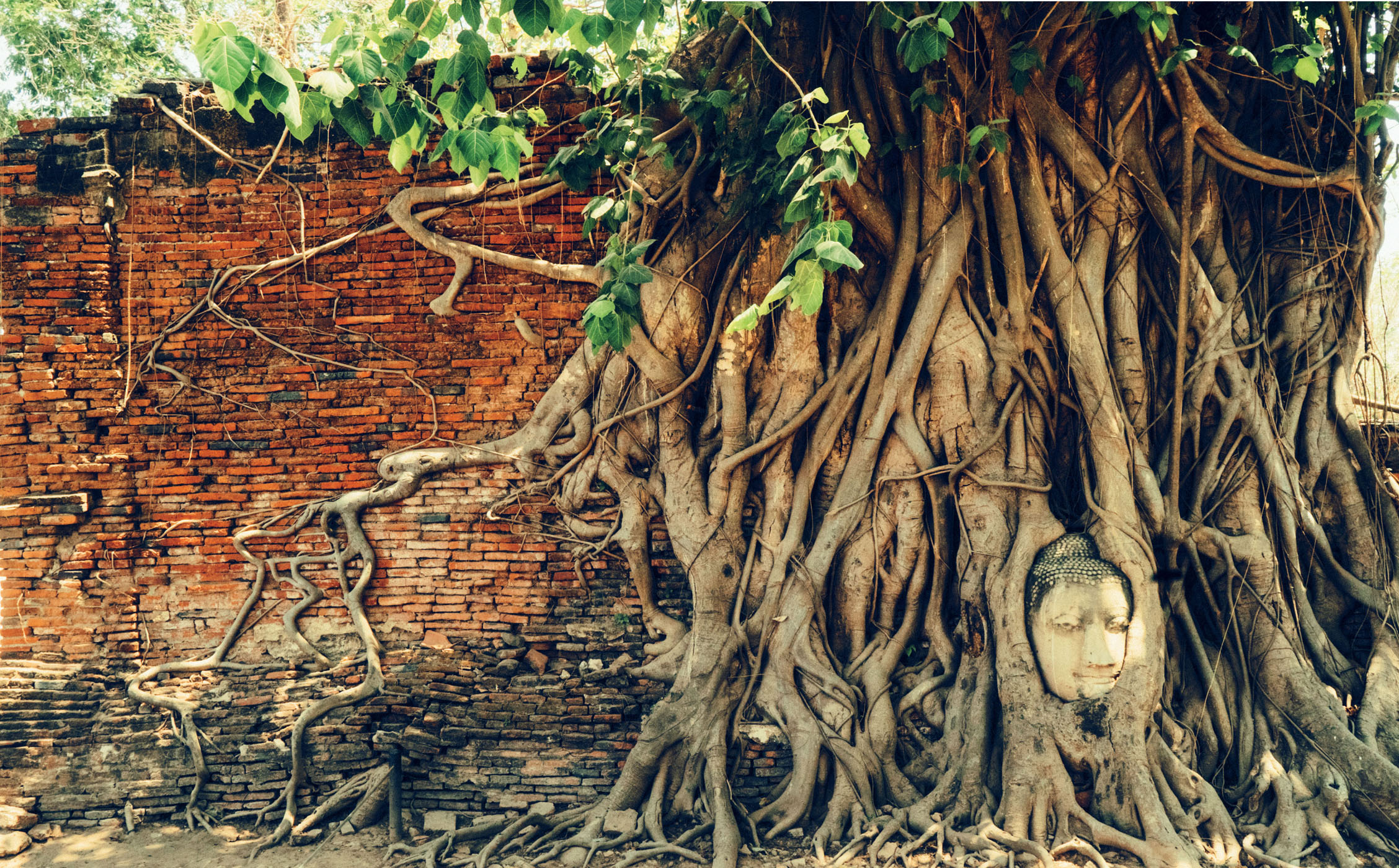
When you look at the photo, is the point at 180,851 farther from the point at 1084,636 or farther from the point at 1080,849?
the point at 1084,636

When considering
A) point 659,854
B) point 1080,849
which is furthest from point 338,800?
point 1080,849

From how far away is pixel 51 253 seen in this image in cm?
469

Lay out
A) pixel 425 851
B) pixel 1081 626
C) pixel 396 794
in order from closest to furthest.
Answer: pixel 1081 626
pixel 425 851
pixel 396 794

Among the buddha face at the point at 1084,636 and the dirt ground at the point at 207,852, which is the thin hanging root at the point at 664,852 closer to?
the dirt ground at the point at 207,852

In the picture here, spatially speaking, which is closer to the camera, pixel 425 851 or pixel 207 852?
pixel 425 851

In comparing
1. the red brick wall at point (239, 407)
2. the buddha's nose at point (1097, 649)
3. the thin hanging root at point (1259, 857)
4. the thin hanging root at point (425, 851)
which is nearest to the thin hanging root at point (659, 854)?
the thin hanging root at point (425, 851)

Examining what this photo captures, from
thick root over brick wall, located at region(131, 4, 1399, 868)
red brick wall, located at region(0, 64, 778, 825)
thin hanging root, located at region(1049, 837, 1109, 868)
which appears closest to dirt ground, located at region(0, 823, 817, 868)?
thick root over brick wall, located at region(131, 4, 1399, 868)

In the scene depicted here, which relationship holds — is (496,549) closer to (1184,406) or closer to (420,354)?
(420,354)

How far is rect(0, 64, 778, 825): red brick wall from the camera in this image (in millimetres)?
4555

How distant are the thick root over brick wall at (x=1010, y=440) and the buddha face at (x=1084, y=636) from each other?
0.7 inches

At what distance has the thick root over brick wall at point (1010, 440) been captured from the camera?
374cm

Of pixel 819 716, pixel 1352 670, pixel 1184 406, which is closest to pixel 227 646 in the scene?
pixel 819 716

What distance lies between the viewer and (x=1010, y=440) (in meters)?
3.97

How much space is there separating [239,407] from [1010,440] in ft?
12.7
